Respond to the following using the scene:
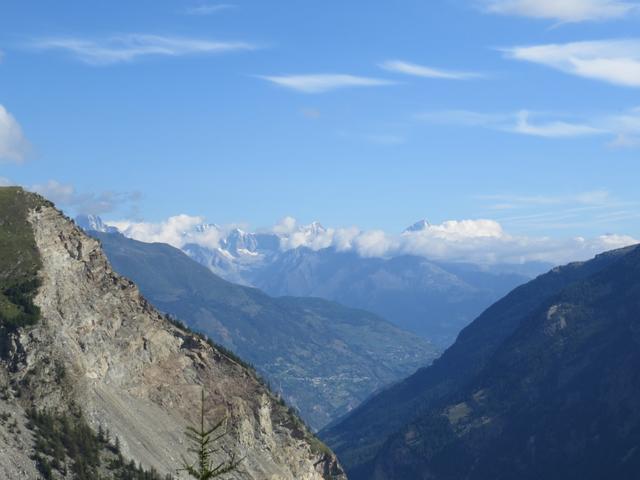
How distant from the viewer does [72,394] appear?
200 meters

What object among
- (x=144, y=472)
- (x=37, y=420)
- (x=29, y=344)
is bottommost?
(x=144, y=472)

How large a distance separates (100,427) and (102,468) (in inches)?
541

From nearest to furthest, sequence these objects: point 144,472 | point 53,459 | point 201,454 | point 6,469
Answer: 1. point 201,454
2. point 6,469
3. point 53,459
4. point 144,472

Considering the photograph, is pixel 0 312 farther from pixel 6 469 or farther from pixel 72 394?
pixel 6 469

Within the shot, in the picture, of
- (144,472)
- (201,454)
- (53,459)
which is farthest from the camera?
(144,472)

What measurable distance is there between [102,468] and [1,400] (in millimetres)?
23582

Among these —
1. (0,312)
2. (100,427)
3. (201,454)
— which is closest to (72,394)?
(100,427)

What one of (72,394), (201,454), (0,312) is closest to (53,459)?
(72,394)

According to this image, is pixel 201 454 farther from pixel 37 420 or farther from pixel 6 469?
pixel 37 420

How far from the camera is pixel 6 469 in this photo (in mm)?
167000

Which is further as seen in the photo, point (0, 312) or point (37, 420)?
point (0, 312)

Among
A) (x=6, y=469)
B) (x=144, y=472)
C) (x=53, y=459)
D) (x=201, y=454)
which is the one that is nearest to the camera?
(x=201, y=454)

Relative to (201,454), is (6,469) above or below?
below

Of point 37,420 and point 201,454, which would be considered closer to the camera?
point 201,454
